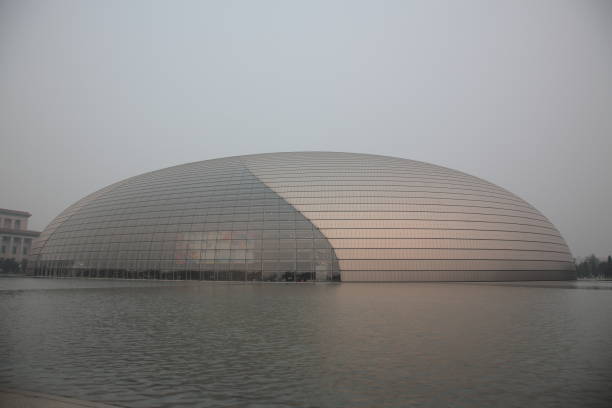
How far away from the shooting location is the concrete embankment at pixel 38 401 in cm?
479

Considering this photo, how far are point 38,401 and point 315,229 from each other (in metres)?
32.6

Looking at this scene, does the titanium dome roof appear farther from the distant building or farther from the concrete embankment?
the distant building

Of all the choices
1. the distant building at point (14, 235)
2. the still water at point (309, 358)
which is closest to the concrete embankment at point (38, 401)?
the still water at point (309, 358)

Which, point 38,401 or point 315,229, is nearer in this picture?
point 38,401

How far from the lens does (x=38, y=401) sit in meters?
4.93

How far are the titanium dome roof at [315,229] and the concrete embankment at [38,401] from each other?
3166 cm

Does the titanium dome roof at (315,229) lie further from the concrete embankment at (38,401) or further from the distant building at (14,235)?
the distant building at (14,235)

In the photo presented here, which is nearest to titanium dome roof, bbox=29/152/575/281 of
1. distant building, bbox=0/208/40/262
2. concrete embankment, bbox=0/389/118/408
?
concrete embankment, bbox=0/389/118/408

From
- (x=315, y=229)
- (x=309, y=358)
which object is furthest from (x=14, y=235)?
(x=309, y=358)

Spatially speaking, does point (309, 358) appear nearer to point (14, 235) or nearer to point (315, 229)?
point (315, 229)

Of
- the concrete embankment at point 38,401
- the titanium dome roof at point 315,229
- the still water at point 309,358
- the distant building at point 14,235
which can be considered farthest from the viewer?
the distant building at point 14,235

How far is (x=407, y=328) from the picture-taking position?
1134 cm

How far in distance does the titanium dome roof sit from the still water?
896 inches

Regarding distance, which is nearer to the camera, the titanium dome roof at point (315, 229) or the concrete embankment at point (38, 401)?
the concrete embankment at point (38, 401)
